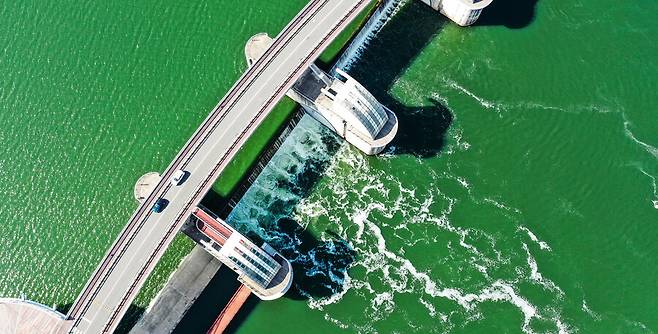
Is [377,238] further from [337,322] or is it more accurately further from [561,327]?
[561,327]

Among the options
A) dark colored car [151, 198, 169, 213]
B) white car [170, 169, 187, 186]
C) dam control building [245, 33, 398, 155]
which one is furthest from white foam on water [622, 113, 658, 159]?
dark colored car [151, 198, 169, 213]

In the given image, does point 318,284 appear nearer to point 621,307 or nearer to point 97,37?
point 621,307

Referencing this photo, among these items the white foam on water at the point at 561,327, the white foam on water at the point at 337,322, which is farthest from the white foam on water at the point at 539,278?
the white foam on water at the point at 337,322

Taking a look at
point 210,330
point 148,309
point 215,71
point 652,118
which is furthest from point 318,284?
point 652,118

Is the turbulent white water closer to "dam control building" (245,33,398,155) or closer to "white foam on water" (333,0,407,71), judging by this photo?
"dam control building" (245,33,398,155)

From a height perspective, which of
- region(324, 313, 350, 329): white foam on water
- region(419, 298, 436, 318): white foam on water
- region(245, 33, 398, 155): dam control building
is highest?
→ region(245, 33, 398, 155): dam control building

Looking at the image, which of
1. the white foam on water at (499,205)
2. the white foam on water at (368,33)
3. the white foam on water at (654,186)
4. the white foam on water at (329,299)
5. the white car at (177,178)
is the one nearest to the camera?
the white car at (177,178)

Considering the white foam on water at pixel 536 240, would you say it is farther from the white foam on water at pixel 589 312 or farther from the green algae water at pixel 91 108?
the green algae water at pixel 91 108
